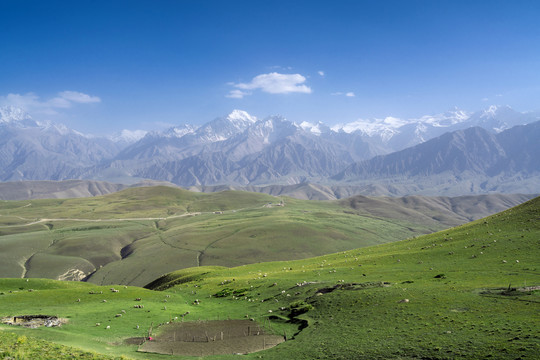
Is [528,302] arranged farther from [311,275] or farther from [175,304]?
[175,304]

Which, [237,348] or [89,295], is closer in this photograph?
[237,348]

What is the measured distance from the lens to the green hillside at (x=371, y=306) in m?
25.0

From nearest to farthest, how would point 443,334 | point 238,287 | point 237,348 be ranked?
1. point 443,334
2. point 237,348
3. point 238,287

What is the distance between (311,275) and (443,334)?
32222 mm

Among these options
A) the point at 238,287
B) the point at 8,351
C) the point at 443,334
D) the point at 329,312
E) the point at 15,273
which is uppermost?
the point at 8,351

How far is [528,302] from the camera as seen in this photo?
94.7ft

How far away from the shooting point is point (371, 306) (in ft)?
114

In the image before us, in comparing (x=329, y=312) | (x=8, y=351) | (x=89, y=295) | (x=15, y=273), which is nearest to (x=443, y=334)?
(x=329, y=312)

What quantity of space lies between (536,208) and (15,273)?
204 m

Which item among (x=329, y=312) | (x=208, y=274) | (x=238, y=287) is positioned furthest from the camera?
(x=208, y=274)

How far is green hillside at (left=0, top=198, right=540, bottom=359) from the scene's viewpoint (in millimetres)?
25047

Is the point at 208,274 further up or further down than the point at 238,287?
further down

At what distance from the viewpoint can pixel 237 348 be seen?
30.9 meters

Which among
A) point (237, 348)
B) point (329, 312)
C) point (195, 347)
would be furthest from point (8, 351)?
point (329, 312)
